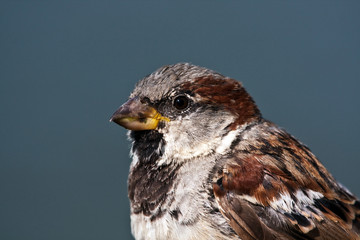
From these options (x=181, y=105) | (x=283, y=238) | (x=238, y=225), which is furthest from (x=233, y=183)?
(x=181, y=105)

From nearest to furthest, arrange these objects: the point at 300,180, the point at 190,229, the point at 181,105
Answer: the point at 190,229 < the point at 300,180 < the point at 181,105

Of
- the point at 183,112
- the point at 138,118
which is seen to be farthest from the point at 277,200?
the point at 138,118

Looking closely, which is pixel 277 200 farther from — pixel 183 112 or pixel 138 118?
pixel 138 118

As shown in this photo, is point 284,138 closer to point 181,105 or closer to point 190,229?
point 181,105

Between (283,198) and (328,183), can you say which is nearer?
(283,198)

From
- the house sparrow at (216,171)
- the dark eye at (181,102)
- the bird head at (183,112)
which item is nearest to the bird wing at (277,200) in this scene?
the house sparrow at (216,171)

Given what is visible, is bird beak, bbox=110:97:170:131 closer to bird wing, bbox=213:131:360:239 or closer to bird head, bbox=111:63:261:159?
bird head, bbox=111:63:261:159

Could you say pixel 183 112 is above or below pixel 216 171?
above
